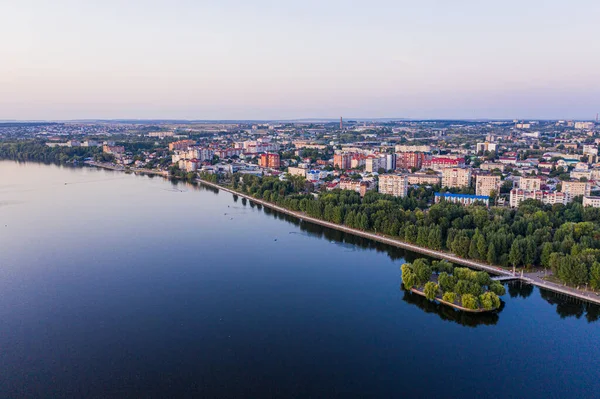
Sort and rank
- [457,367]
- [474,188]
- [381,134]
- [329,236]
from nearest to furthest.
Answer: [457,367] → [329,236] → [474,188] → [381,134]

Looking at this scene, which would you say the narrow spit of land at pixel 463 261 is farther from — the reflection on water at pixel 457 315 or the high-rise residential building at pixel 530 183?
the high-rise residential building at pixel 530 183

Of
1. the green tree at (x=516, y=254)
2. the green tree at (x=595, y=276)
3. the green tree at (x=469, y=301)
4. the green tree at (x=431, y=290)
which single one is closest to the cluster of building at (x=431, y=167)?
the green tree at (x=516, y=254)

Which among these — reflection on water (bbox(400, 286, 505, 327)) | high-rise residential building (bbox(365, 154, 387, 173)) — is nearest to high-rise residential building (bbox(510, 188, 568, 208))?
reflection on water (bbox(400, 286, 505, 327))

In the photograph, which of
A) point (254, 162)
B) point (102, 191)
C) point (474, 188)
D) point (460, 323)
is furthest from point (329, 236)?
point (254, 162)

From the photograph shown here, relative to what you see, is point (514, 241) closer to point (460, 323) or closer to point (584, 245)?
point (584, 245)

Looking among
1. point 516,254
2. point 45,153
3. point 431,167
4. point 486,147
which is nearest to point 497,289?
point 516,254

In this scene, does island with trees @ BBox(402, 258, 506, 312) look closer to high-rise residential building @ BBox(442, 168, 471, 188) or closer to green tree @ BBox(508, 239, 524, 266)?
green tree @ BBox(508, 239, 524, 266)

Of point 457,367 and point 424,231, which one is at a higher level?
point 424,231
